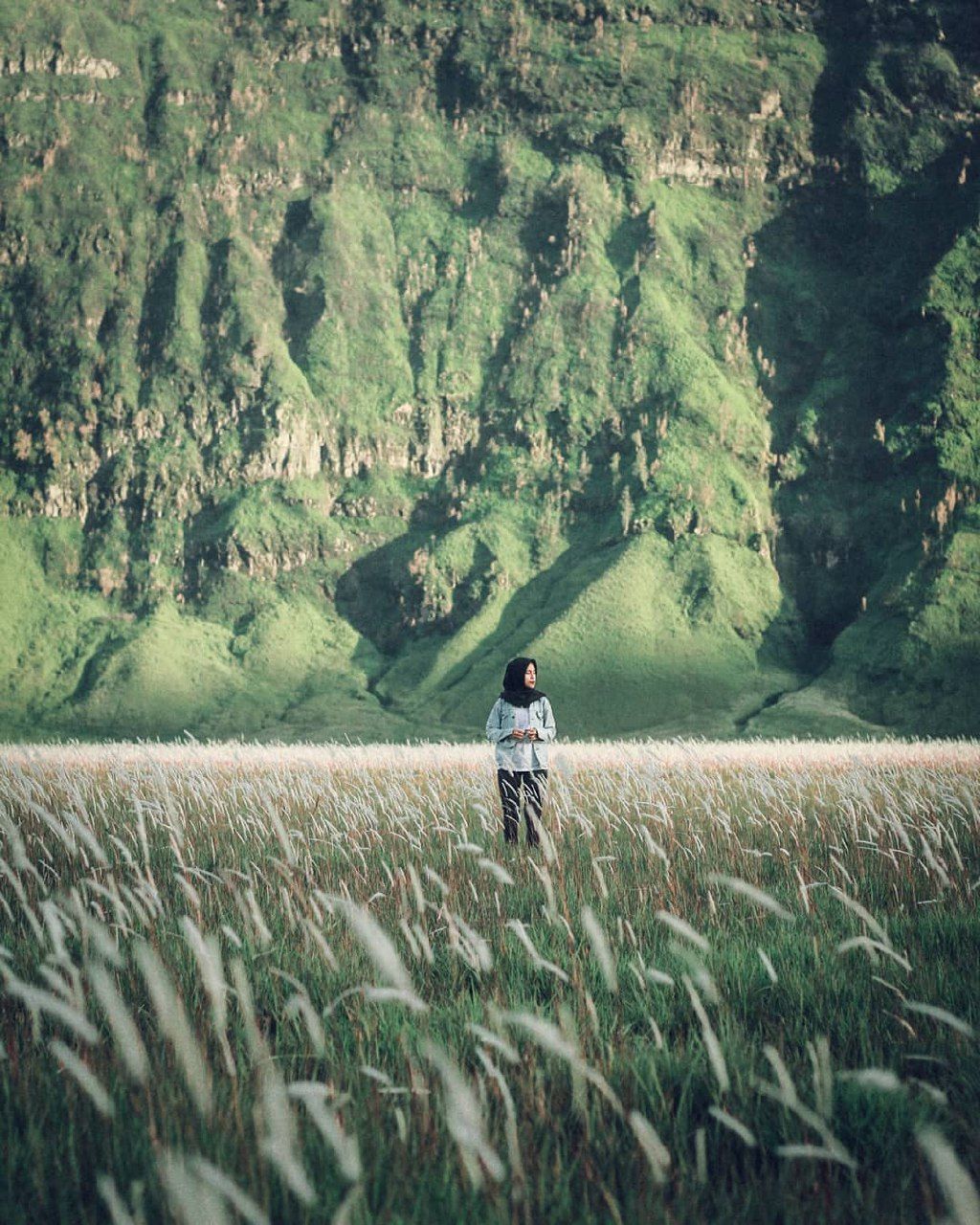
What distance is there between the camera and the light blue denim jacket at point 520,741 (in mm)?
9445

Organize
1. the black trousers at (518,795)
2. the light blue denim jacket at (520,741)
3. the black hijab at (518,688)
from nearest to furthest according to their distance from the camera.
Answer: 1. the black trousers at (518,795)
2. the light blue denim jacket at (520,741)
3. the black hijab at (518,688)

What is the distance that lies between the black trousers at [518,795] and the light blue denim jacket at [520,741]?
0.09 meters

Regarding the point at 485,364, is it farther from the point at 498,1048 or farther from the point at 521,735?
the point at 498,1048

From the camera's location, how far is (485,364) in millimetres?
131375

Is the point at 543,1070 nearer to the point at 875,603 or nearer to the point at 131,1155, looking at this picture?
the point at 131,1155

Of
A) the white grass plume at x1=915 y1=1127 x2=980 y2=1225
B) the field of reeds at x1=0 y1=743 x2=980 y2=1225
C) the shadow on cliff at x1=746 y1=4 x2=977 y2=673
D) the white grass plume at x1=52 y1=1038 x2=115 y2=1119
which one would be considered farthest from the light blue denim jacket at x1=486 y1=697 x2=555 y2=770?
the shadow on cliff at x1=746 y1=4 x2=977 y2=673

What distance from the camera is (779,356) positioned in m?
128

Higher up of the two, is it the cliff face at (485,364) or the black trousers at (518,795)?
the cliff face at (485,364)

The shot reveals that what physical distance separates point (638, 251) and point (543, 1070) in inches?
5462

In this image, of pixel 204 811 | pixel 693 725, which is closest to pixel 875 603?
pixel 693 725

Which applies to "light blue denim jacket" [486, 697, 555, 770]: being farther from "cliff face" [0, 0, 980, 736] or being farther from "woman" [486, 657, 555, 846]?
"cliff face" [0, 0, 980, 736]

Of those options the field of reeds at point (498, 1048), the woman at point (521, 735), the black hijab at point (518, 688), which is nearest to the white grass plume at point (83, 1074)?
the field of reeds at point (498, 1048)

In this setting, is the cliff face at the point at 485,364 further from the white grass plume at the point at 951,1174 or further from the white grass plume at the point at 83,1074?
the white grass plume at the point at 83,1074

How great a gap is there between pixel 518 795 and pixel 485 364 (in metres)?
127
